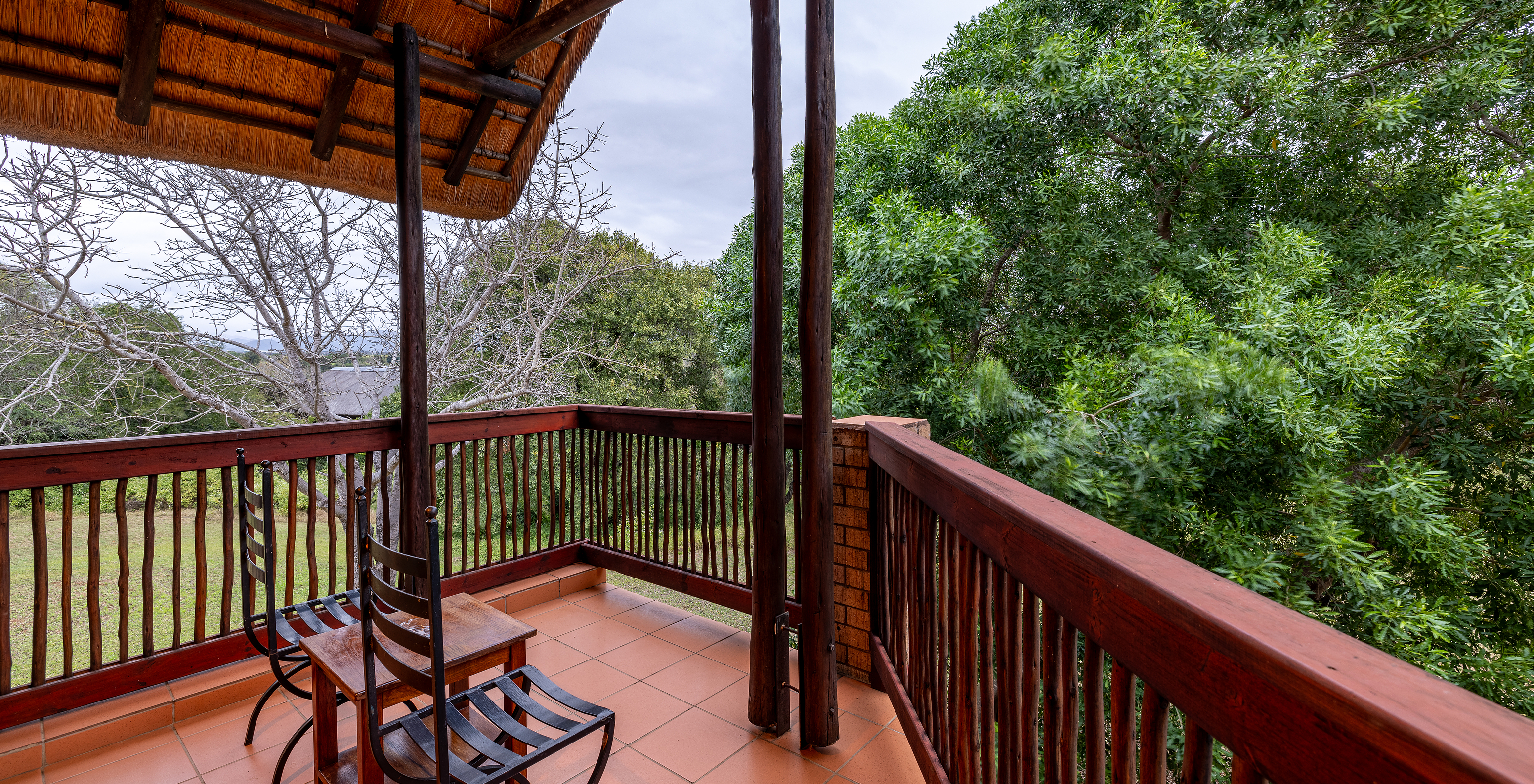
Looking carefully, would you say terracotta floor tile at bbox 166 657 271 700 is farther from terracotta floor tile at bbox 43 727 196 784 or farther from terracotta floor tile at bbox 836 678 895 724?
terracotta floor tile at bbox 836 678 895 724

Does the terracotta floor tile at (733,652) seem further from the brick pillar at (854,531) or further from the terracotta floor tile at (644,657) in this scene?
the brick pillar at (854,531)

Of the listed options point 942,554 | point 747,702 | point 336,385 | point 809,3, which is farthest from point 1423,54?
point 336,385

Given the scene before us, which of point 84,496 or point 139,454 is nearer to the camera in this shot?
point 139,454

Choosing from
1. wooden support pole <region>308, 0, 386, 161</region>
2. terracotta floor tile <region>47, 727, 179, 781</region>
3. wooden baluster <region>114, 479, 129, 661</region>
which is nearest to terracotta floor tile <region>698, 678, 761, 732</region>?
terracotta floor tile <region>47, 727, 179, 781</region>

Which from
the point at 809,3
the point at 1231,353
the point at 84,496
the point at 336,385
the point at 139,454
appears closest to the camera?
the point at 809,3

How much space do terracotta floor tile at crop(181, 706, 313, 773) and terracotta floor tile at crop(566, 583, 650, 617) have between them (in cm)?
138

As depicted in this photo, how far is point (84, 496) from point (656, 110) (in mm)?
14585

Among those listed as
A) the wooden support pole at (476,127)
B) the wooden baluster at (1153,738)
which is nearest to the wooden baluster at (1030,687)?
the wooden baluster at (1153,738)

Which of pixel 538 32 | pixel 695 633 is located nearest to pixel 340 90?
pixel 538 32

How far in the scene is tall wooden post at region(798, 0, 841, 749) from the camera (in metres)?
2.08

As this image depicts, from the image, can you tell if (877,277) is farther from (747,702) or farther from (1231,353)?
(747,702)

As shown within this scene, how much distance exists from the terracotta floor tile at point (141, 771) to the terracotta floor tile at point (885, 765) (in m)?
1.95

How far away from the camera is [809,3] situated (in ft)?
6.64

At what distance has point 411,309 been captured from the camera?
109 inches
